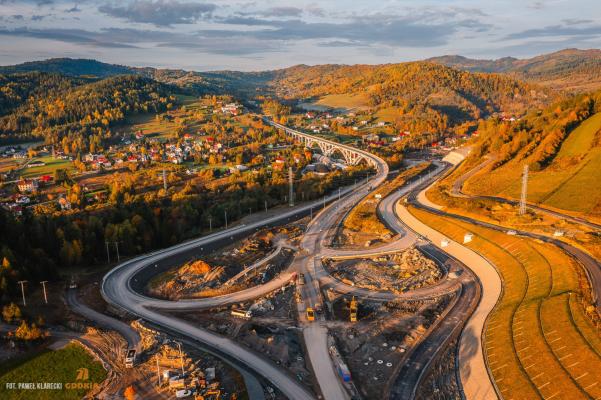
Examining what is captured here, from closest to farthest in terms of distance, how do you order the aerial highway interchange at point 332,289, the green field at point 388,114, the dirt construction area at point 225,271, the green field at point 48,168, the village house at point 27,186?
1. the aerial highway interchange at point 332,289
2. the dirt construction area at point 225,271
3. the village house at point 27,186
4. the green field at point 48,168
5. the green field at point 388,114

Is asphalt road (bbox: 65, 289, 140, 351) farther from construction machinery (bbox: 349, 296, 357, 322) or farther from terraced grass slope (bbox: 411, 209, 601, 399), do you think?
terraced grass slope (bbox: 411, 209, 601, 399)

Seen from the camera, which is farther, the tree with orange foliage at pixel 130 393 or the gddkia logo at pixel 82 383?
the gddkia logo at pixel 82 383

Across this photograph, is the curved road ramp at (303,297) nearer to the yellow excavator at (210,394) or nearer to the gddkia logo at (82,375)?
the yellow excavator at (210,394)

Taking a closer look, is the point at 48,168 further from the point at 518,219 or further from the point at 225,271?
the point at 518,219

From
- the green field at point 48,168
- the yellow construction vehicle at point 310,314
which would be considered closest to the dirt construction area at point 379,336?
the yellow construction vehicle at point 310,314

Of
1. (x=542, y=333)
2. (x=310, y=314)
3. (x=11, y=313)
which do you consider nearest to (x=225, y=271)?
(x=310, y=314)

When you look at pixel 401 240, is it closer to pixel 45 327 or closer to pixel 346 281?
pixel 346 281

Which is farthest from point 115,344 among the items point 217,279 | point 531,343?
point 531,343
